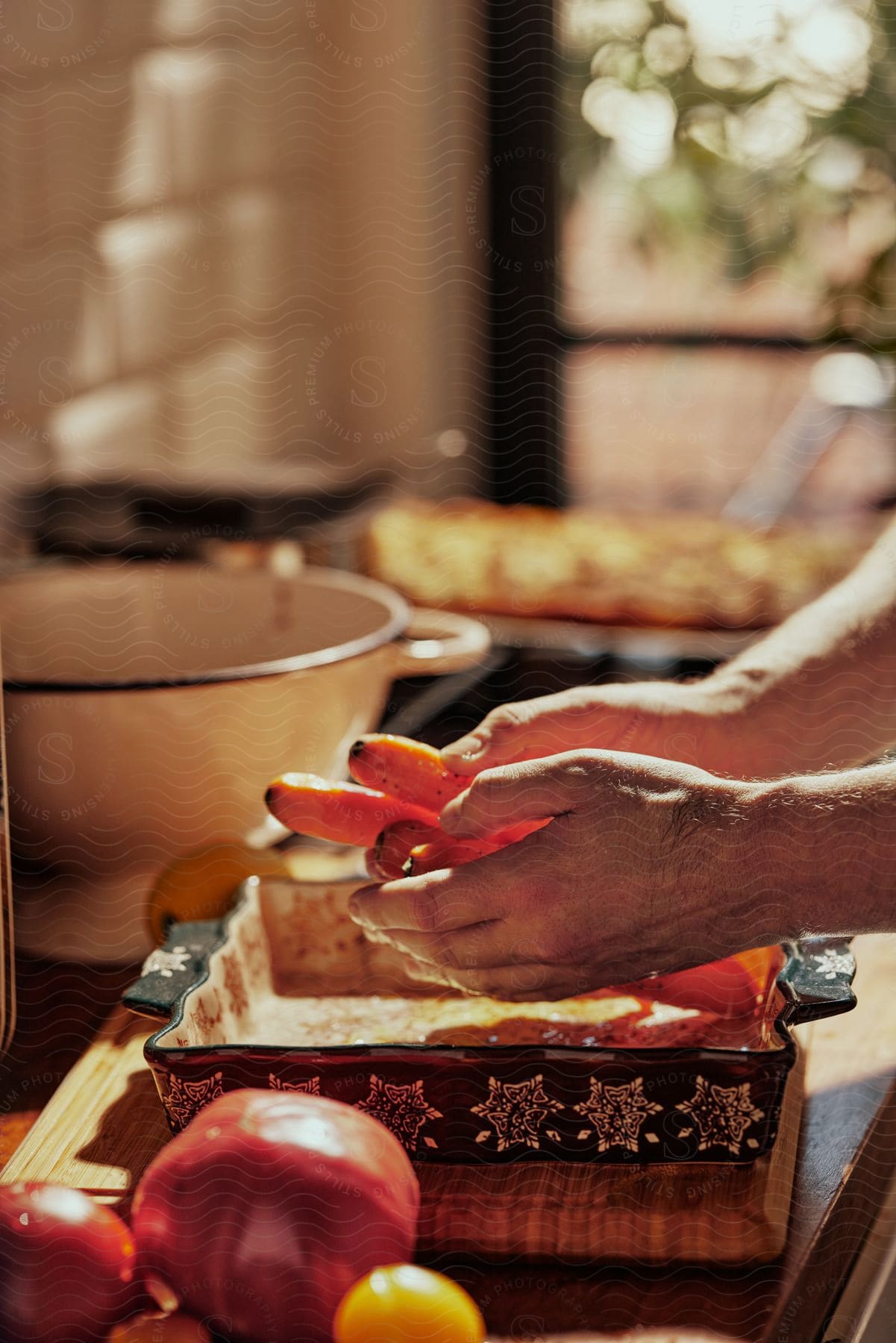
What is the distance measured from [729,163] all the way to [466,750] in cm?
120

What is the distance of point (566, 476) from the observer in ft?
4.92

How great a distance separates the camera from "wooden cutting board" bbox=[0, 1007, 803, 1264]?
31 centimetres

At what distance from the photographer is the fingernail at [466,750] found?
0.38 m

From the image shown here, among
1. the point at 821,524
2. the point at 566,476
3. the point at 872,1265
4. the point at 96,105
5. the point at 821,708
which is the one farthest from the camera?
the point at 566,476

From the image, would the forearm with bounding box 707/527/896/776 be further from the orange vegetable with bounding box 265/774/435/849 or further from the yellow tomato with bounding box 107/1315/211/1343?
the yellow tomato with bounding box 107/1315/211/1343

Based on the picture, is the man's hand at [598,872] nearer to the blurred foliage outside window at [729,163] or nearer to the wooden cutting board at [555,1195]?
the wooden cutting board at [555,1195]

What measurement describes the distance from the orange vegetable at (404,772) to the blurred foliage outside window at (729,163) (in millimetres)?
1107

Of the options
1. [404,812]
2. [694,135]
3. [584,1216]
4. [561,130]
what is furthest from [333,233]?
[584,1216]

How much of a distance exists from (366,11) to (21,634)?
0.94m

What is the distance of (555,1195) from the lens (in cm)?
33

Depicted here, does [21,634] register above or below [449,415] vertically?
above

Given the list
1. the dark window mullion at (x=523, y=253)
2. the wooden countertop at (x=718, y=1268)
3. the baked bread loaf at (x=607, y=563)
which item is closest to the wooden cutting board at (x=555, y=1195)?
the wooden countertop at (x=718, y=1268)

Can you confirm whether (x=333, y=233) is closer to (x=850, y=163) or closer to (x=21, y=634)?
(x=850, y=163)

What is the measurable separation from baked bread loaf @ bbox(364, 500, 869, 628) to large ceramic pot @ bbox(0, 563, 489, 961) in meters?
0.30
